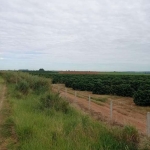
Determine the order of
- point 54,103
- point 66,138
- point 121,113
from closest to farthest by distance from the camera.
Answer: point 66,138 → point 54,103 → point 121,113

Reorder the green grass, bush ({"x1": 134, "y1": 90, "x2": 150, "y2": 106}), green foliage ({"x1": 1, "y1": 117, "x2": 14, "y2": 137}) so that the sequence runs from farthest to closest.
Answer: bush ({"x1": 134, "y1": 90, "x2": 150, "y2": 106}) < green foliage ({"x1": 1, "y1": 117, "x2": 14, "y2": 137}) < the green grass

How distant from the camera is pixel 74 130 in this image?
7.55 meters

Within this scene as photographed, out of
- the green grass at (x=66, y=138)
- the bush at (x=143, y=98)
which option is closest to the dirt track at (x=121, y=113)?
the bush at (x=143, y=98)

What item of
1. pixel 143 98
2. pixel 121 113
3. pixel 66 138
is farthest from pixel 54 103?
pixel 143 98

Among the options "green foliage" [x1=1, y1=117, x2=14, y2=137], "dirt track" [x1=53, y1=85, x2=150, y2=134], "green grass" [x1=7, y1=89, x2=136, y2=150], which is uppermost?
"green grass" [x1=7, y1=89, x2=136, y2=150]

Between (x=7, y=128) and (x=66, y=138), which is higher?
(x=66, y=138)

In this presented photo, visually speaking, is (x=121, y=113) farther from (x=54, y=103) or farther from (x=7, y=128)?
(x=7, y=128)

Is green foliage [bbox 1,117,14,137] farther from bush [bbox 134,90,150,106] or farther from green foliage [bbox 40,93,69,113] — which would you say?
bush [bbox 134,90,150,106]

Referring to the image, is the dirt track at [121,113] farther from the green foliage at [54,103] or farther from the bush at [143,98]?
the green foliage at [54,103]

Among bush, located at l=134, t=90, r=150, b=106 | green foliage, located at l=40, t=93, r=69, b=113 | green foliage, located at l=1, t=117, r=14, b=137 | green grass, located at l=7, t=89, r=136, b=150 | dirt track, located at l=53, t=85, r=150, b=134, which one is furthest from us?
bush, located at l=134, t=90, r=150, b=106

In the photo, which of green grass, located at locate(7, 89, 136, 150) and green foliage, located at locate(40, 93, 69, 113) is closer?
green grass, located at locate(7, 89, 136, 150)

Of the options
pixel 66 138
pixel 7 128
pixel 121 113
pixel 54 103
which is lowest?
pixel 121 113

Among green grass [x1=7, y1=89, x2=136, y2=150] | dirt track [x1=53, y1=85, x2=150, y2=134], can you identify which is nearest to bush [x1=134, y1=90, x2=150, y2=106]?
dirt track [x1=53, y1=85, x2=150, y2=134]

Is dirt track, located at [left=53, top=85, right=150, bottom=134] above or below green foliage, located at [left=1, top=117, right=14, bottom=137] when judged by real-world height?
below
